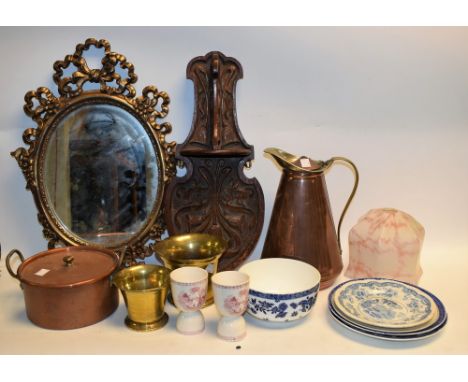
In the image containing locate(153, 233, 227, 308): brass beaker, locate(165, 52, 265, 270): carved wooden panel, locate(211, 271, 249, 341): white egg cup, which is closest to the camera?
locate(211, 271, 249, 341): white egg cup

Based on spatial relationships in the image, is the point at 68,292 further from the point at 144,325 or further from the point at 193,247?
the point at 193,247

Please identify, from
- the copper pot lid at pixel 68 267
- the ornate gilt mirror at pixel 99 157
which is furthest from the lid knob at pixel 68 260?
the ornate gilt mirror at pixel 99 157

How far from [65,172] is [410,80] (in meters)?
0.76

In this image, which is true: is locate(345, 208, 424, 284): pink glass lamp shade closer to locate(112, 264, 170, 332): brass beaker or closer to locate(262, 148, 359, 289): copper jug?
locate(262, 148, 359, 289): copper jug

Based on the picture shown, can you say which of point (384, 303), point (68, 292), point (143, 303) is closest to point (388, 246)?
point (384, 303)

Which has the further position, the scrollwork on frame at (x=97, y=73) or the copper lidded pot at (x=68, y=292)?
the scrollwork on frame at (x=97, y=73)

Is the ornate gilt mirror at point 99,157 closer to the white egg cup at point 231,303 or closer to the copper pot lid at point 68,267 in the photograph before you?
the copper pot lid at point 68,267

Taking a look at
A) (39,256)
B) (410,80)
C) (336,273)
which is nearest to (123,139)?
(39,256)

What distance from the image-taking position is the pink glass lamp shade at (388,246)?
847mm

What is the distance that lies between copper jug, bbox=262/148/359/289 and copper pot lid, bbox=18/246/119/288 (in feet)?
1.04

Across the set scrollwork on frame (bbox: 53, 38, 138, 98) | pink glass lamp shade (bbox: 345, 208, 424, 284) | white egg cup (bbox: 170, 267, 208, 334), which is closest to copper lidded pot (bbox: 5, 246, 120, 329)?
white egg cup (bbox: 170, 267, 208, 334)

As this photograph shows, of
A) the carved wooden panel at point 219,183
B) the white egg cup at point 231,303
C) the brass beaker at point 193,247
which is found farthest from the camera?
the carved wooden panel at point 219,183

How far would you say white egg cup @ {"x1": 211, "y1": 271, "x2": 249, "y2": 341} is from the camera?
0.67 m

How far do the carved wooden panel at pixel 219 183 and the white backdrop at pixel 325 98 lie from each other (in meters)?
0.05
